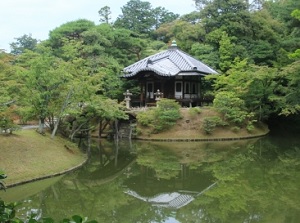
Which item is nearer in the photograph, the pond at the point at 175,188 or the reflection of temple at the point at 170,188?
the pond at the point at 175,188

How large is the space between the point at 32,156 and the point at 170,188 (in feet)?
19.3

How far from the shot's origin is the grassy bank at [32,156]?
13398mm

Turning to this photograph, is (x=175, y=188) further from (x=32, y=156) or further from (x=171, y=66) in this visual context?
(x=171, y=66)

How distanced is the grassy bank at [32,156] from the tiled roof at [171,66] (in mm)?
12911

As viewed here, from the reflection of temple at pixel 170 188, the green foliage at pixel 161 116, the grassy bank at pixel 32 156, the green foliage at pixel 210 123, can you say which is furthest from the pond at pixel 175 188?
the green foliage at pixel 161 116

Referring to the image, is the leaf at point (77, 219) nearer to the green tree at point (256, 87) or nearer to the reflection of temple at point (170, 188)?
the reflection of temple at point (170, 188)

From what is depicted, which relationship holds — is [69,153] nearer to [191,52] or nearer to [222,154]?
[222,154]

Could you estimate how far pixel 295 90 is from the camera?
26922 mm

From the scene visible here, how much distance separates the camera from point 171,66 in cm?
3041

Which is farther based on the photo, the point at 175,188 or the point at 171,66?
the point at 171,66

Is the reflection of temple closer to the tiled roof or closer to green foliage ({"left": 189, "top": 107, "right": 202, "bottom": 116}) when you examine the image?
green foliage ({"left": 189, "top": 107, "right": 202, "bottom": 116})

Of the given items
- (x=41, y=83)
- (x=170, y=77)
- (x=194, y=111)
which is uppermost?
(x=170, y=77)

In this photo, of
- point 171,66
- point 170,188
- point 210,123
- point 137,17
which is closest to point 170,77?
point 171,66

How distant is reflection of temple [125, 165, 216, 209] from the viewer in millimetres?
12180
